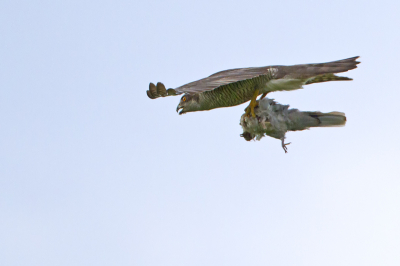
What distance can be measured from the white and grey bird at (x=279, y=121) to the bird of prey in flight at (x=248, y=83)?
20 cm

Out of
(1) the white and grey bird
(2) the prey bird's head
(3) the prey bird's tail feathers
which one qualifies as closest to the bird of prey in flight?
(2) the prey bird's head

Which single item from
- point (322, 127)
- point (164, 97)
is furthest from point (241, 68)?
point (322, 127)

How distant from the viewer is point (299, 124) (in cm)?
569

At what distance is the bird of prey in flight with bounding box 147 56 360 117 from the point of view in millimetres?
6137

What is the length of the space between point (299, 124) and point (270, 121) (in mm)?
380

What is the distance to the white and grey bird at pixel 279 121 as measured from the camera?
5677mm

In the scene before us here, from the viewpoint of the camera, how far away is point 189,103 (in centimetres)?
749

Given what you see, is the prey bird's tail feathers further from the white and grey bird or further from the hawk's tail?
the hawk's tail

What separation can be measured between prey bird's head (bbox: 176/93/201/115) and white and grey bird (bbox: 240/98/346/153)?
135cm

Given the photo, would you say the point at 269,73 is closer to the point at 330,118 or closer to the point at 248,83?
the point at 248,83

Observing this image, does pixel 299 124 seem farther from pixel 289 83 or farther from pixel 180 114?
pixel 180 114

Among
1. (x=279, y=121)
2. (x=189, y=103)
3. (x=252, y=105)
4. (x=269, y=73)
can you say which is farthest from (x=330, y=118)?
(x=189, y=103)

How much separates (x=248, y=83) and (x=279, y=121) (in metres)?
1.25

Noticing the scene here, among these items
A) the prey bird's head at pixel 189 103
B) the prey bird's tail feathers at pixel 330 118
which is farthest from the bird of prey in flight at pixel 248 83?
the prey bird's tail feathers at pixel 330 118
